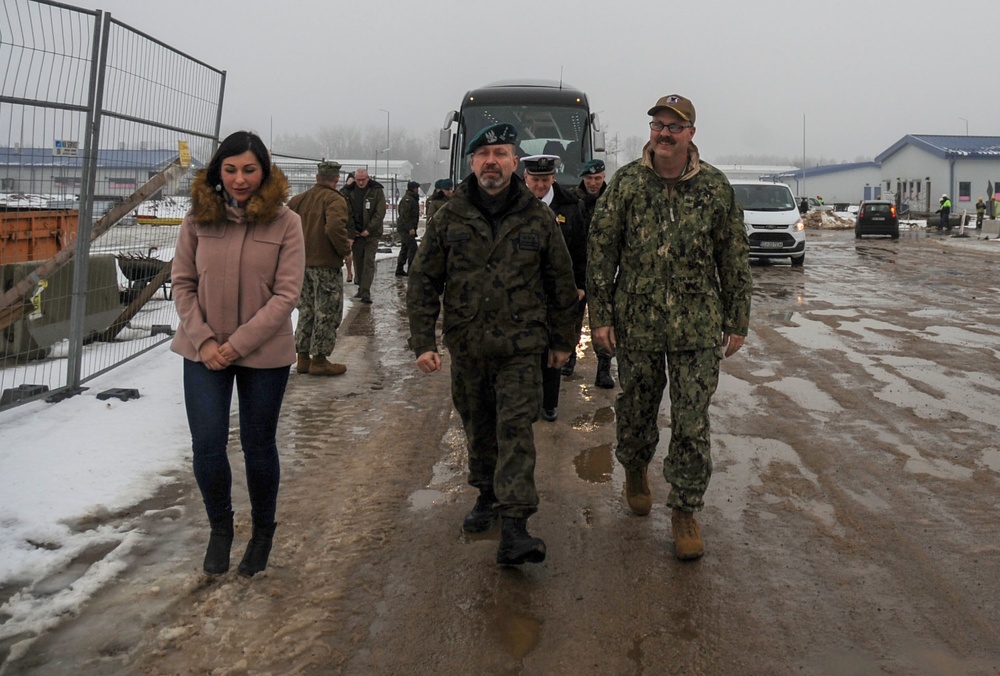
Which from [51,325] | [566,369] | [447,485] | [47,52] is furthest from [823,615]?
[51,325]

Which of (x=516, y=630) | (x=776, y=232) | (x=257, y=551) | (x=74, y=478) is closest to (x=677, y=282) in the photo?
(x=516, y=630)

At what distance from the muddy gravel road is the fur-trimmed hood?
1521 millimetres

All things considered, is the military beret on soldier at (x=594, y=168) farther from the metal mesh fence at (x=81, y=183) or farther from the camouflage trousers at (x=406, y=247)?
the camouflage trousers at (x=406, y=247)

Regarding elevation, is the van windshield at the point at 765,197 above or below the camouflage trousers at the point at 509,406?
above

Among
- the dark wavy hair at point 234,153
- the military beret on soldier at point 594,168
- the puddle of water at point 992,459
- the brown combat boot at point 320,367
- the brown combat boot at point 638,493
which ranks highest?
the military beret on soldier at point 594,168

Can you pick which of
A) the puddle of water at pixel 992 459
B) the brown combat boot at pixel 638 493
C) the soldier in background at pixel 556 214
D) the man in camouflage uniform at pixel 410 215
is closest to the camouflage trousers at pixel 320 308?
the soldier in background at pixel 556 214

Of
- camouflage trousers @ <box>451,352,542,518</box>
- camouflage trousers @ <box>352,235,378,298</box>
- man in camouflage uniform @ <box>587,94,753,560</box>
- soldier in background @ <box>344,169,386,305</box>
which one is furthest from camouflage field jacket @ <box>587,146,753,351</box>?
camouflage trousers @ <box>352,235,378,298</box>

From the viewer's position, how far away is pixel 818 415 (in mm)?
6859

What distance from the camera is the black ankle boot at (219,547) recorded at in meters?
3.97

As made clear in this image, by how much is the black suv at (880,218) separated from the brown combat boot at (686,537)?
114 ft

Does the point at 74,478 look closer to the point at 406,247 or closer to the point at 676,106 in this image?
the point at 676,106

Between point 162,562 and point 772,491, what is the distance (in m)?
3.17

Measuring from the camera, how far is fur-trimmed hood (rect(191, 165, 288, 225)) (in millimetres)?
3846

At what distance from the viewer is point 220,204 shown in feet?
12.7
